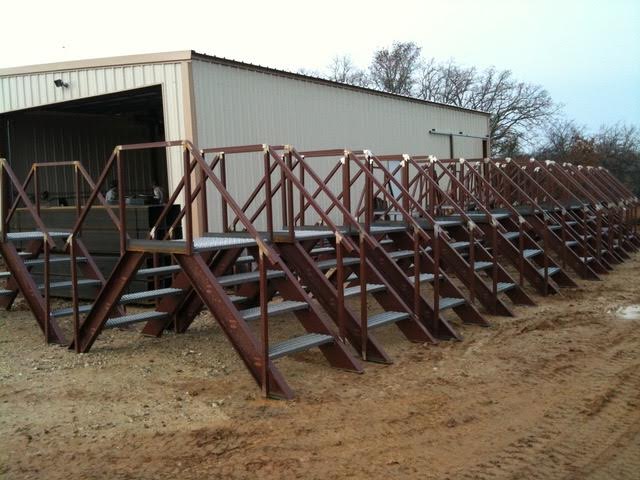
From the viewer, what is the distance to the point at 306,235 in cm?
650

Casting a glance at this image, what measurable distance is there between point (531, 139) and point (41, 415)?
39.2m

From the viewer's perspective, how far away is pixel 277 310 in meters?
5.46

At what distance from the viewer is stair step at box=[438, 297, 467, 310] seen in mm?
7359

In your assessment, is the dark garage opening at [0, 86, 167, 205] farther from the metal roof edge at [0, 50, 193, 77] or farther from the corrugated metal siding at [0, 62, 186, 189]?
the metal roof edge at [0, 50, 193, 77]

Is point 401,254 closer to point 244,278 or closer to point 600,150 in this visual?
point 244,278

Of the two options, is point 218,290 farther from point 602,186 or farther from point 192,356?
point 602,186

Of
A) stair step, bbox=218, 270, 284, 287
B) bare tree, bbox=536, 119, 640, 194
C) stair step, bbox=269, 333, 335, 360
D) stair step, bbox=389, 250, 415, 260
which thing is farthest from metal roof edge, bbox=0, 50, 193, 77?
bare tree, bbox=536, 119, 640, 194

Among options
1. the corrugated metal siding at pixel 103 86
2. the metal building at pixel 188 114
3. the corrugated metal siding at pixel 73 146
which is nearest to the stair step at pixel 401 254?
the metal building at pixel 188 114

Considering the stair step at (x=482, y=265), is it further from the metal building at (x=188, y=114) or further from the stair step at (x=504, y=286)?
the metal building at (x=188, y=114)

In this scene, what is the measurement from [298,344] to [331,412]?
0.81 meters

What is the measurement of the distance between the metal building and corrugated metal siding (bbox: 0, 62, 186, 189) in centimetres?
2

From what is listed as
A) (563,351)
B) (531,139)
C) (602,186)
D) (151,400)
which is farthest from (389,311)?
(531,139)

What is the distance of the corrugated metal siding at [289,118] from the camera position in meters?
10.1

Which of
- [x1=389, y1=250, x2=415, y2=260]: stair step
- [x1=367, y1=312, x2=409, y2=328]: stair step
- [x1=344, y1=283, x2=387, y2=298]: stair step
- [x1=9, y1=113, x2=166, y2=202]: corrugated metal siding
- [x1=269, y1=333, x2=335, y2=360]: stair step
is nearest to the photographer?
[x1=269, y1=333, x2=335, y2=360]: stair step
